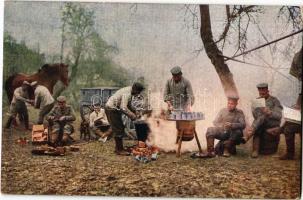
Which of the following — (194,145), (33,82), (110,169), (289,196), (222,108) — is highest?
(33,82)

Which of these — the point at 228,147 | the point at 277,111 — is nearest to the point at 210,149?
the point at 228,147

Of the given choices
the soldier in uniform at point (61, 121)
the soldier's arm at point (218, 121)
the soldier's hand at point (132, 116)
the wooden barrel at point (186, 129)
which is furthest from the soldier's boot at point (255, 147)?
the soldier in uniform at point (61, 121)

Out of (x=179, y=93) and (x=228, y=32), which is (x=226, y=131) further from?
(x=228, y=32)

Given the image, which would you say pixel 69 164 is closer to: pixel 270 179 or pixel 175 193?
pixel 175 193

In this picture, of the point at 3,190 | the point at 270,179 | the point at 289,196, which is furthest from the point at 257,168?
the point at 3,190

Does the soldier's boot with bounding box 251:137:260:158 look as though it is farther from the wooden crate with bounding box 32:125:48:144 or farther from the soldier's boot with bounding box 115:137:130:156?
the wooden crate with bounding box 32:125:48:144

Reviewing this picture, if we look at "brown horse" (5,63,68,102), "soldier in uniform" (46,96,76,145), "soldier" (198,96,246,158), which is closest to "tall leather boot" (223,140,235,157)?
"soldier" (198,96,246,158)
